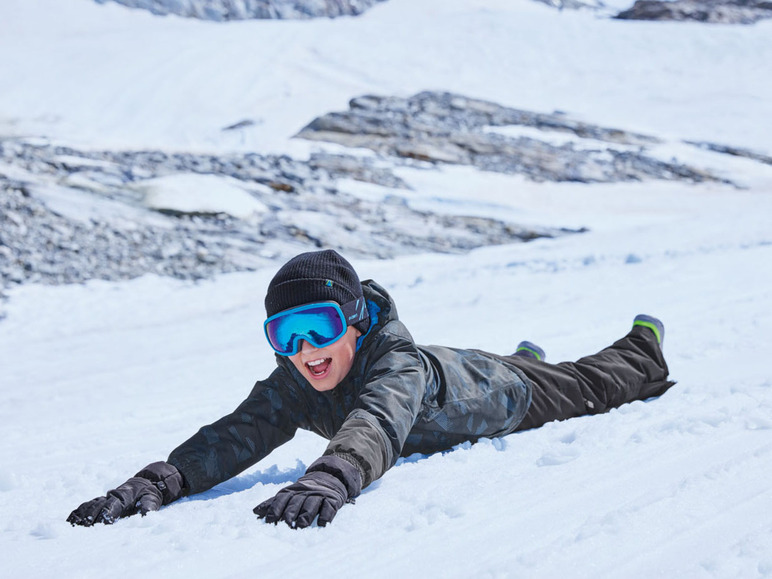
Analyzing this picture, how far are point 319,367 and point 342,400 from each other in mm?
183

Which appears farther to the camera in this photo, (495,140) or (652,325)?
(495,140)

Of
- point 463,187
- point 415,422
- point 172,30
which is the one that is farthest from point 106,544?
point 172,30

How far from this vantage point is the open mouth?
2309 mm

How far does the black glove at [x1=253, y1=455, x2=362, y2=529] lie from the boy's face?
1.43 ft

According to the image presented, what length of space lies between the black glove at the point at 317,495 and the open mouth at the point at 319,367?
0.44m

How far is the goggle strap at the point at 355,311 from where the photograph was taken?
229cm

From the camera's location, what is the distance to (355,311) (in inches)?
91.8

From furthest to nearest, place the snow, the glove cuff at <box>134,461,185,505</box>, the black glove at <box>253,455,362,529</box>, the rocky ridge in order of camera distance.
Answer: the snow
the rocky ridge
the glove cuff at <box>134,461,185,505</box>
the black glove at <box>253,455,362,529</box>

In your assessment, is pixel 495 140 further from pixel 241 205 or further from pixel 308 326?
pixel 308 326

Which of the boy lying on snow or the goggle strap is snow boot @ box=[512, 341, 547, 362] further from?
the goggle strap

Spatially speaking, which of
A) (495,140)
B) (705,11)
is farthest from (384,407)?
(705,11)

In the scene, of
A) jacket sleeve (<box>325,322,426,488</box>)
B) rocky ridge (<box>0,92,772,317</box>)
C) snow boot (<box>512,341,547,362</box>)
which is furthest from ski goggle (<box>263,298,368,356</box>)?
rocky ridge (<box>0,92,772,317</box>)

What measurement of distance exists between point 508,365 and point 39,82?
27.0 metres

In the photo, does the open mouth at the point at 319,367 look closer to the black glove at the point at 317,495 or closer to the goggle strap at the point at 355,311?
the goggle strap at the point at 355,311
